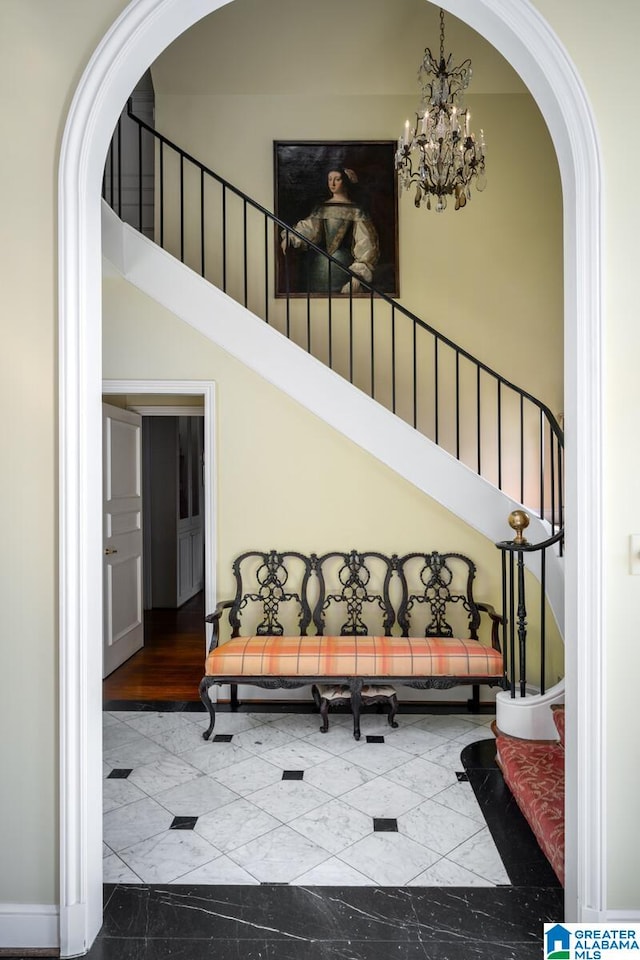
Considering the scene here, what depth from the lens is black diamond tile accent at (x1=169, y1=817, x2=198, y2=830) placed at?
9.00 feet

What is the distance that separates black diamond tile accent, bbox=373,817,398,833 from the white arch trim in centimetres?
89

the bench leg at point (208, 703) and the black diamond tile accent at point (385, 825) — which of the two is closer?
the black diamond tile accent at point (385, 825)

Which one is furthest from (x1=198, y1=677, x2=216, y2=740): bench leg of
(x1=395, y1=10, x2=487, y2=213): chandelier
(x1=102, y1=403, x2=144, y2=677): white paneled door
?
(x1=395, y1=10, x2=487, y2=213): chandelier

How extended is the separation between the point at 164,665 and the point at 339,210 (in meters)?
4.21

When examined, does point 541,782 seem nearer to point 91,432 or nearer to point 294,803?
point 294,803

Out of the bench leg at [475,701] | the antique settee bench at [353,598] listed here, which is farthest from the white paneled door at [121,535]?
the bench leg at [475,701]

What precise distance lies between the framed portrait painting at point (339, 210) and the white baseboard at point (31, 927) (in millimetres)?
4659

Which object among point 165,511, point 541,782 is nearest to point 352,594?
point 541,782

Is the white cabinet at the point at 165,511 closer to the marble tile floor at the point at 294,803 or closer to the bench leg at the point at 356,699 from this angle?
the marble tile floor at the point at 294,803

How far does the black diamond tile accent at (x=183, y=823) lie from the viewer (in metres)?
2.74

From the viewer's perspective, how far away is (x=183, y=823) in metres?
Result: 2.78

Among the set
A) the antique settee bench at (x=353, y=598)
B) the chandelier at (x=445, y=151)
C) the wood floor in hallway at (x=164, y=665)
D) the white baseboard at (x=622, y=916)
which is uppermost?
the chandelier at (x=445, y=151)

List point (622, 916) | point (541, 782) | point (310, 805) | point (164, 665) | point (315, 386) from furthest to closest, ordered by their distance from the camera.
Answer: point (164, 665), point (315, 386), point (310, 805), point (541, 782), point (622, 916)

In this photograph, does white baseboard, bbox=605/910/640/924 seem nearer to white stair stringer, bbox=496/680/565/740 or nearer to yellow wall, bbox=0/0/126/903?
white stair stringer, bbox=496/680/565/740
